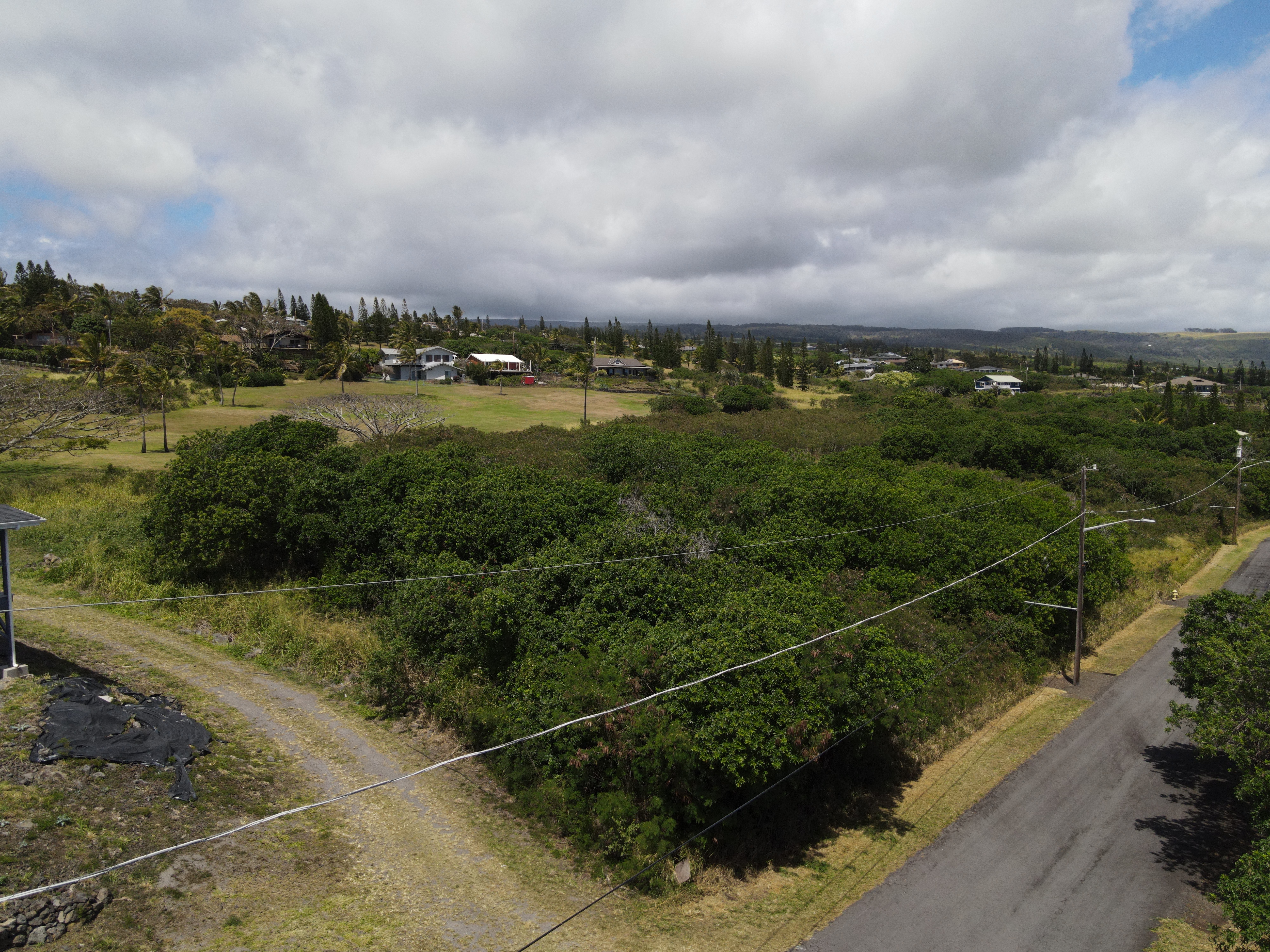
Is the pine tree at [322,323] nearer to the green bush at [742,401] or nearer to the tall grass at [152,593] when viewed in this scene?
the green bush at [742,401]

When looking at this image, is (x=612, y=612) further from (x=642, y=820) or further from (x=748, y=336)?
(x=748, y=336)

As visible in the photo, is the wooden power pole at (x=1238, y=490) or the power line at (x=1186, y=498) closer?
the power line at (x=1186, y=498)

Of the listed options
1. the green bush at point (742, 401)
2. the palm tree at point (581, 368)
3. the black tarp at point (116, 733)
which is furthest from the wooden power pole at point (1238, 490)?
the palm tree at point (581, 368)

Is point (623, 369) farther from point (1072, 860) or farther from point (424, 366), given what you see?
point (1072, 860)

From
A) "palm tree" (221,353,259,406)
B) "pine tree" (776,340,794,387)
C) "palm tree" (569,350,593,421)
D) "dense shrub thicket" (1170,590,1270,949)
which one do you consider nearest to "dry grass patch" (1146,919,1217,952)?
"dense shrub thicket" (1170,590,1270,949)

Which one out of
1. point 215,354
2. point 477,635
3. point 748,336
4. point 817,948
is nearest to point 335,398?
point 215,354

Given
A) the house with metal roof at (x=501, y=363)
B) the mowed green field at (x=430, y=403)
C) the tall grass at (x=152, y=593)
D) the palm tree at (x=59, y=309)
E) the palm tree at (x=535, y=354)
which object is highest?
the palm tree at (x=59, y=309)
